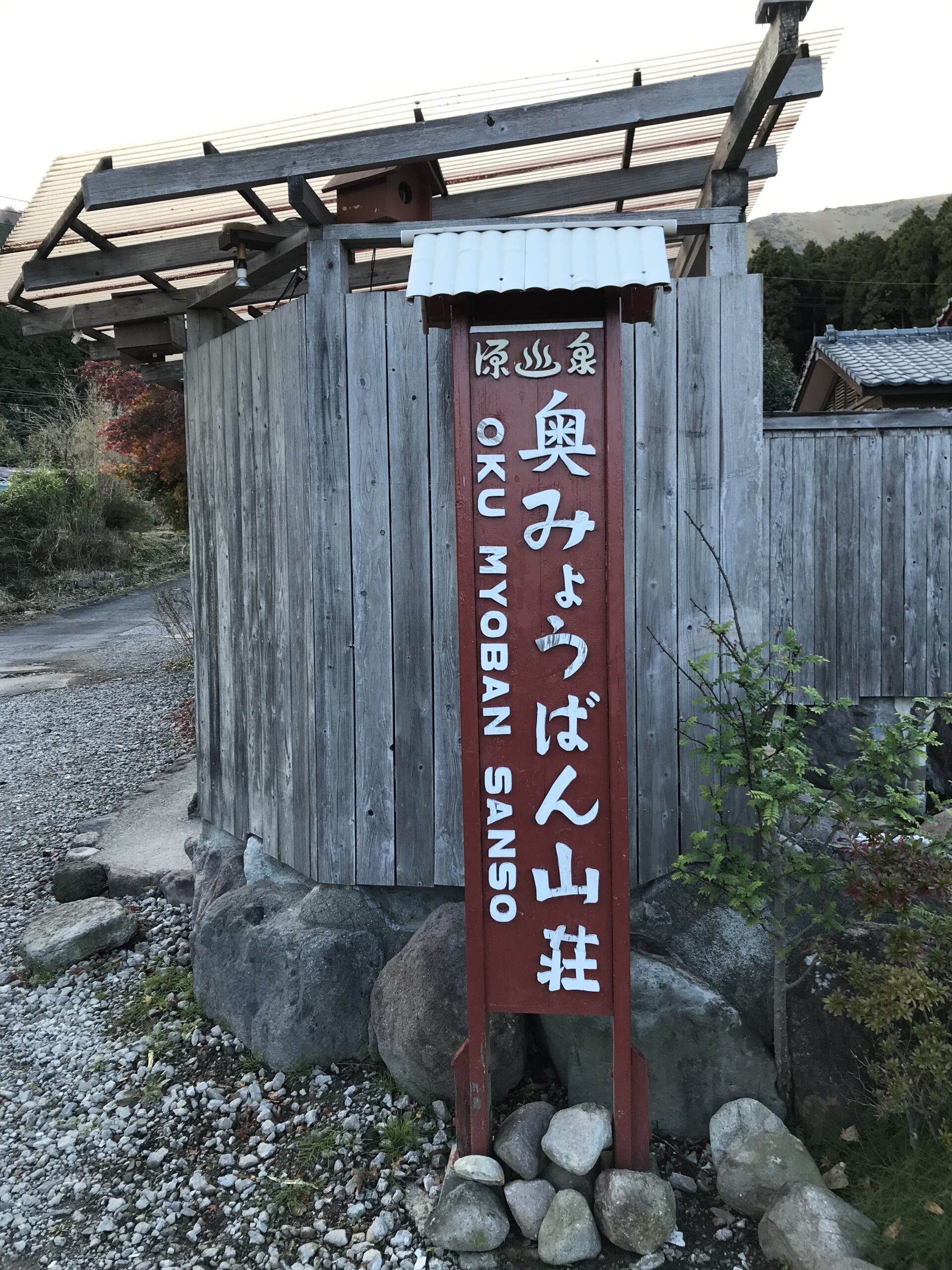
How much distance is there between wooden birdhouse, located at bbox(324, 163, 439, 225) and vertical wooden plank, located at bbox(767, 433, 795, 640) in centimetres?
272

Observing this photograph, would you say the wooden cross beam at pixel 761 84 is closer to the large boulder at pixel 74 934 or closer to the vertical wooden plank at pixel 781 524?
the vertical wooden plank at pixel 781 524

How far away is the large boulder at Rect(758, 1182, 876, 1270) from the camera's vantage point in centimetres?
235

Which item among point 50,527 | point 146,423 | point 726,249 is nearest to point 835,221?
point 50,527

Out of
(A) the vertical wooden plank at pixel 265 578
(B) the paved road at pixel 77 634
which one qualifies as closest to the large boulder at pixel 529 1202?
(A) the vertical wooden plank at pixel 265 578

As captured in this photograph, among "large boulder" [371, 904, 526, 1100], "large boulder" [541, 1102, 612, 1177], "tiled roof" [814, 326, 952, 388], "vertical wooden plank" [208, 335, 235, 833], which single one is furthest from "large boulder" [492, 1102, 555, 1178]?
"tiled roof" [814, 326, 952, 388]

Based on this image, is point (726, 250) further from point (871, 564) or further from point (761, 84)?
point (871, 564)

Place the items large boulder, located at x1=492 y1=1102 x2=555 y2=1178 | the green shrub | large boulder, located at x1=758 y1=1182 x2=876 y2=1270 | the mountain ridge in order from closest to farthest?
large boulder, located at x1=758 y1=1182 x2=876 y2=1270 → large boulder, located at x1=492 y1=1102 x2=555 y2=1178 → the green shrub → the mountain ridge

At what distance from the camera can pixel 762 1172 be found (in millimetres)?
2643

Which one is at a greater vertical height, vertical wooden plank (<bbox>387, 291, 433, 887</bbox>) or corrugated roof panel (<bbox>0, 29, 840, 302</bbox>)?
corrugated roof panel (<bbox>0, 29, 840, 302</bbox>)

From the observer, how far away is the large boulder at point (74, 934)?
4496mm

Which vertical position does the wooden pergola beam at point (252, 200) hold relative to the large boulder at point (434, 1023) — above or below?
above

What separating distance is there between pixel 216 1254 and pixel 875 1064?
2155 mm

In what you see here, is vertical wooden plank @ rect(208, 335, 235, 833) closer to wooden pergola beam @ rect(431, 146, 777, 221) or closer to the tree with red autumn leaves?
wooden pergola beam @ rect(431, 146, 777, 221)

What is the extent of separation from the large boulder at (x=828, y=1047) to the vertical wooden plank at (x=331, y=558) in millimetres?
1849
